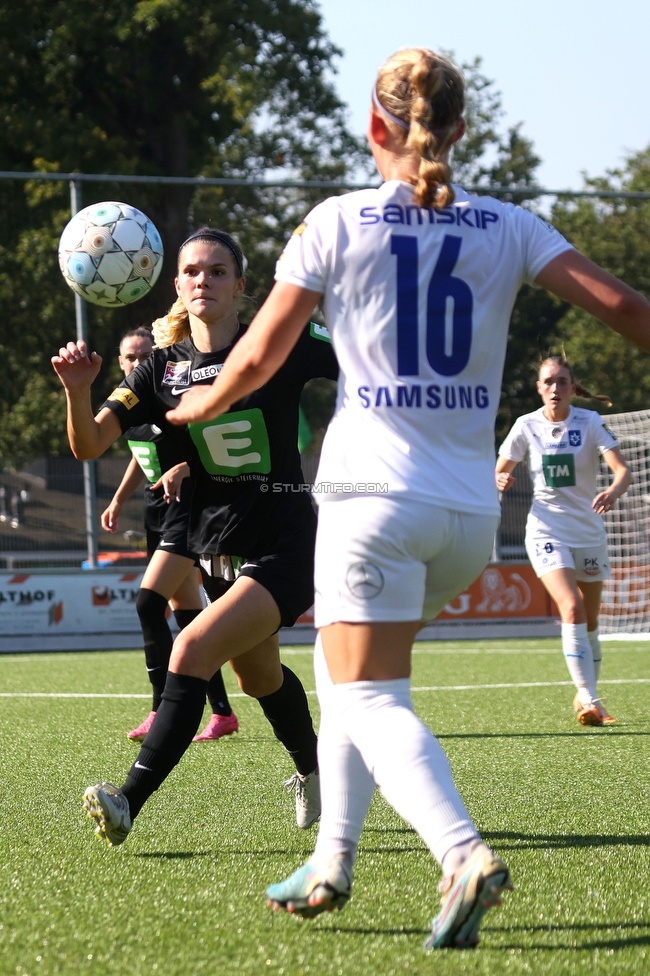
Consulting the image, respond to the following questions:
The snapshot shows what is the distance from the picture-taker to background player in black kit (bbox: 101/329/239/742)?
6.13 meters

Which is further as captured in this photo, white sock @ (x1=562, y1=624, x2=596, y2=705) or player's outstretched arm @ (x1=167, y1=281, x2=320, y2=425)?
white sock @ (x1=562, y1=624, x2=596, y2=705)

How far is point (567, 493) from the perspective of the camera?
25.2 ft

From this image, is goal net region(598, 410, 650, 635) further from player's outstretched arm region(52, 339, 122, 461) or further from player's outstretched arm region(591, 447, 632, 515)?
player's outstretched arm region(52, 339, 122, 461)

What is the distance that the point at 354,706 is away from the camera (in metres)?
2.59

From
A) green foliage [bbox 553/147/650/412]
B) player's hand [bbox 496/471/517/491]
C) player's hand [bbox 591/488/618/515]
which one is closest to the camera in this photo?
player's hand [bbox 496/471/517/491]

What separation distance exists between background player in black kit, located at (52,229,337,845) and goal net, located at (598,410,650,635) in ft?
39.9

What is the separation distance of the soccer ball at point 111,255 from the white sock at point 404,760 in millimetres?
3018

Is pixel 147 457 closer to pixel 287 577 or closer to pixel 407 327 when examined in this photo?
pixel 287 577

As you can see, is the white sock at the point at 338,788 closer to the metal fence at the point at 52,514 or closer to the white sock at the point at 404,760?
the white sock at the point at 404,760

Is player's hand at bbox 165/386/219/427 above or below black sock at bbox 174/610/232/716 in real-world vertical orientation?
above

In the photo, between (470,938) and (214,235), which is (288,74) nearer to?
(214,235)

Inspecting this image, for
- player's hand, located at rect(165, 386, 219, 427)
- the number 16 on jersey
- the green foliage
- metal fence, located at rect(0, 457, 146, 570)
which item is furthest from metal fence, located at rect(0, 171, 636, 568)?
the green foliage

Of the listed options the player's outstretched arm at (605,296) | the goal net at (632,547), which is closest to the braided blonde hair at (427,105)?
the player's outstretched arm at (605,296)

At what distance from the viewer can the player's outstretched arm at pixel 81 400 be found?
3.38 meters
